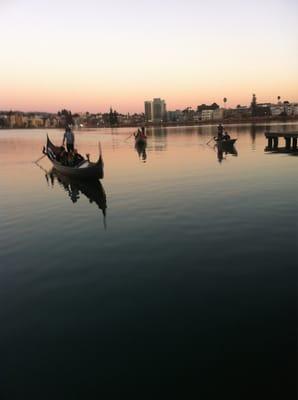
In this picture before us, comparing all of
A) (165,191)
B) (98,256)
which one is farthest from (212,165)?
(98,256)

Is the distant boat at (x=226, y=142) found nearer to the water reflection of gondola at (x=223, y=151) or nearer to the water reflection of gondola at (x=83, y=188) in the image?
the water reflection of gondola at (x=223, y=151)

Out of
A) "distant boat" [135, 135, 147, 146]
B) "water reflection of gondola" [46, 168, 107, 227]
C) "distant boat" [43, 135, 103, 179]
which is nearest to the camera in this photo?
"water reflection of gondola" [46, 168, 107, 227]

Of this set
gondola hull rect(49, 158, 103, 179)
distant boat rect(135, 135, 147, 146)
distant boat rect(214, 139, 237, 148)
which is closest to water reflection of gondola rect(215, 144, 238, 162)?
distant boat rect(214, 139, 237, 148)

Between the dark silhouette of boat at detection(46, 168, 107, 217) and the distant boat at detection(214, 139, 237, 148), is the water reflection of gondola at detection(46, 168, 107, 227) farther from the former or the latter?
the distant boat at detection(214, 139, 237, 148)

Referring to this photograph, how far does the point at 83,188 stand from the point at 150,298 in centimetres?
1725

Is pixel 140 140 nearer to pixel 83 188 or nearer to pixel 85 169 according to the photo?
pixel 85 169

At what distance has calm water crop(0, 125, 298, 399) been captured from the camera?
6.35m

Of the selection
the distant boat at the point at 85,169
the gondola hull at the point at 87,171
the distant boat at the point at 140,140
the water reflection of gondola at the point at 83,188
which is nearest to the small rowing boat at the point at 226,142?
the distant boat at the point at 140,140

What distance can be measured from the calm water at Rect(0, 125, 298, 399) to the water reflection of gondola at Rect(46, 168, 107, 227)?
4.16 ft

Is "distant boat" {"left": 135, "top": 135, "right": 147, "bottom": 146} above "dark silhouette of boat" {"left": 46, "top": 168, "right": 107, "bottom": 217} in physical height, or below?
above

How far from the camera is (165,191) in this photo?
75.5 ft

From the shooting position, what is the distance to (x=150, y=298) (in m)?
9.09

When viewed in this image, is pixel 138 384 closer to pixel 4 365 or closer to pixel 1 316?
pixel 4 365

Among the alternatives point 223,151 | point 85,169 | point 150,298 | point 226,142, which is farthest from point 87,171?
point 226,142
